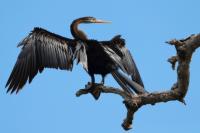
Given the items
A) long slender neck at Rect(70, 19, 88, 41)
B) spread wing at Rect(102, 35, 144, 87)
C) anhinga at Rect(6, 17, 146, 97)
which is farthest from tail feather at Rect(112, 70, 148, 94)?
long slender neck at Rect(70, 19, 88, 41)

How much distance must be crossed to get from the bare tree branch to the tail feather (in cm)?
50

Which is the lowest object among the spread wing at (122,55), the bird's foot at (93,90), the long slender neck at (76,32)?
the bird's foot at (93,90)

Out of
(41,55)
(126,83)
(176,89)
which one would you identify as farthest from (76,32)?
(176,89)

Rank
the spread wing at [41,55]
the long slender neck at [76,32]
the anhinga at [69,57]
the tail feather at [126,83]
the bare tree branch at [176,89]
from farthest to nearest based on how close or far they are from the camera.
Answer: the long slender neck at [76,32]
the spread wing at [41,55]
the anhinga at [69,57]
the tail feather at [126,83]
the bare tree branch at [176,89]

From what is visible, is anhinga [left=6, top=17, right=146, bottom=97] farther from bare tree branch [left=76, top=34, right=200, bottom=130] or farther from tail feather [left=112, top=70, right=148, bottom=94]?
bare tree branch [left=76, top=34, right=200, bottom=130]

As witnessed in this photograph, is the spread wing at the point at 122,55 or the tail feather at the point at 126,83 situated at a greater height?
Answer: the spread wing at the point at 122,55

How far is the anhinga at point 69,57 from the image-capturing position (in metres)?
8.82

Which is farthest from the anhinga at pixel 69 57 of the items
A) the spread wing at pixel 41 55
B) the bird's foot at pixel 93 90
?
the bird's foot at pixel 93 90

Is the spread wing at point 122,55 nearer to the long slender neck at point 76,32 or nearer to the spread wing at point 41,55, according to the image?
the spread wing at point 41,55

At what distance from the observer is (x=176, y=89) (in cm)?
690

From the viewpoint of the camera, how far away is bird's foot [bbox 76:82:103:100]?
26.9ft

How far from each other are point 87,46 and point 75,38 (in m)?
0.67

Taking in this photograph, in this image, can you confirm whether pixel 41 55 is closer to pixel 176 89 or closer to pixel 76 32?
pixel 76 32

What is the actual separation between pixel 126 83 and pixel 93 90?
507 mm
